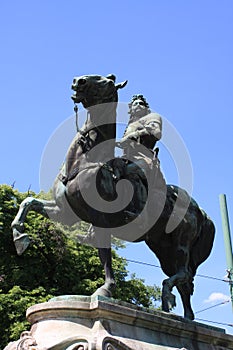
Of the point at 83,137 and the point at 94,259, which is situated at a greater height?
the point at 94,259

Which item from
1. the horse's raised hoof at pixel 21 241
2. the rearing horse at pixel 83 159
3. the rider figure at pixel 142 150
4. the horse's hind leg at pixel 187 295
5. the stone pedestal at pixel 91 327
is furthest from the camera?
the horse's hind leg at pixel 187 295

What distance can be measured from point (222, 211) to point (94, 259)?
9654 millimetres

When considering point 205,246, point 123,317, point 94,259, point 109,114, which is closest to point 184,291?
point 205,246

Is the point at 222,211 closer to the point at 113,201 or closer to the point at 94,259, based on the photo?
the point at 113,201

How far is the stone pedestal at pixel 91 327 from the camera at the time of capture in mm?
7254

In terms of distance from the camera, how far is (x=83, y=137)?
9.02 m

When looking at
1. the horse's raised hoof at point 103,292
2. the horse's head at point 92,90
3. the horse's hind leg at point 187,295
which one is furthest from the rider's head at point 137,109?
the horse's raised hoof at point 103,292

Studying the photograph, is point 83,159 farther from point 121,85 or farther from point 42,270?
point 42,270

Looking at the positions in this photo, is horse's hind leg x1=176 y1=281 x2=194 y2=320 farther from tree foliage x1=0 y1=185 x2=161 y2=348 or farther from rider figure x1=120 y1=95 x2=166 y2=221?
tree foliage x1=0 y1=185 x2=161 y2=348

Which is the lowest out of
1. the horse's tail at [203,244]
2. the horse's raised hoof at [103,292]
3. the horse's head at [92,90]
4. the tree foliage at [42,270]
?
the horse's raised hoof at [103,292]

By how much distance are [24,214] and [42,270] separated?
1468 cm

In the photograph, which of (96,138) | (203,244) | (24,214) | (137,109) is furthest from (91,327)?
(137,109)

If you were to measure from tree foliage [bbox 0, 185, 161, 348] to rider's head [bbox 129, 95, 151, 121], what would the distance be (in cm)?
996

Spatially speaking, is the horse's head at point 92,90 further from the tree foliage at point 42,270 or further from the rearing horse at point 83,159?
the tree foliage at point 42,270
